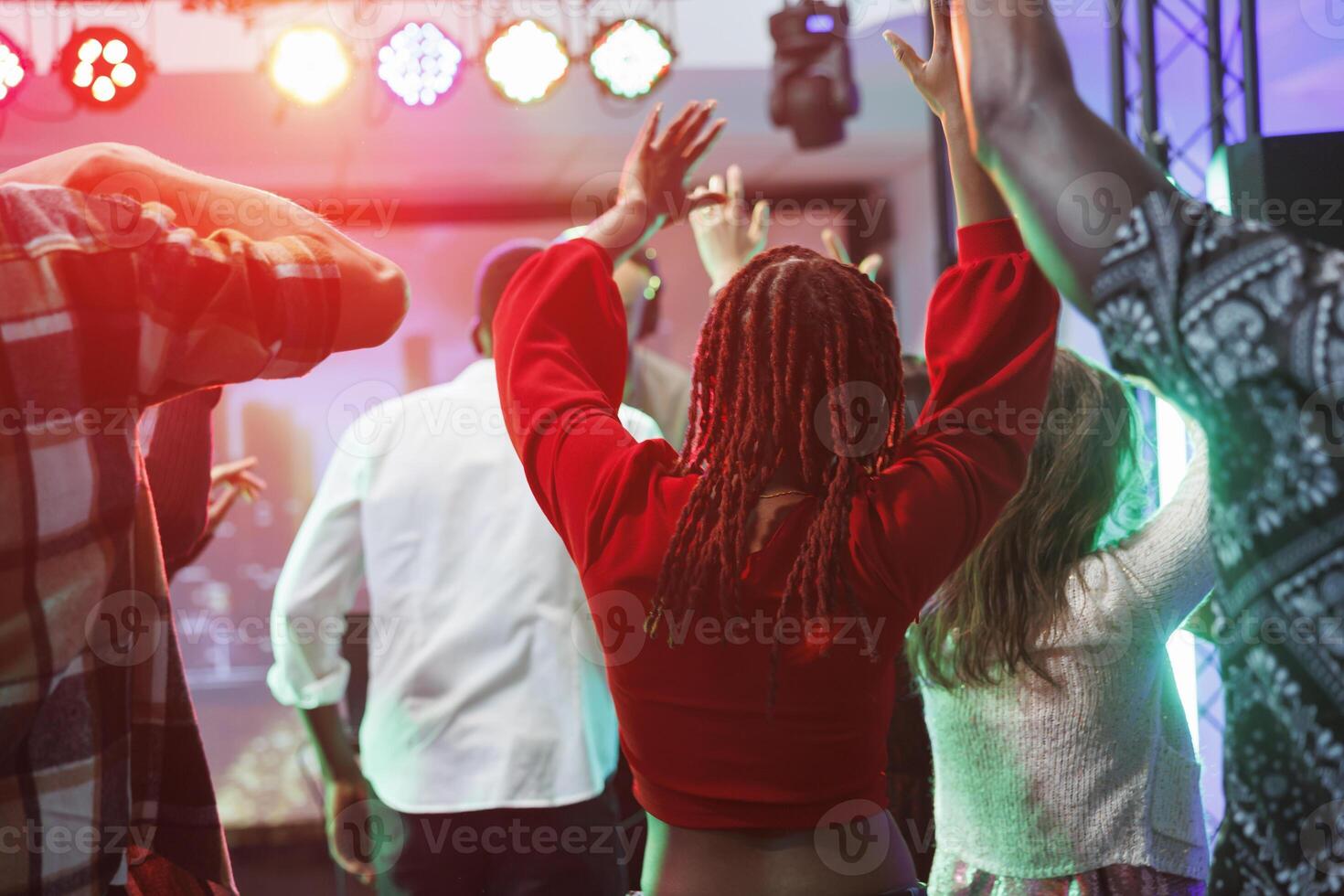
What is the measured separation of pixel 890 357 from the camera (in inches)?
44.8

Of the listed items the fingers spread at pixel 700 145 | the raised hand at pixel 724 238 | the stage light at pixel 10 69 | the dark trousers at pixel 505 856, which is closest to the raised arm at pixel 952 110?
the fingers spread at pixel 700 145

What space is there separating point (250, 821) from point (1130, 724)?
346 cm

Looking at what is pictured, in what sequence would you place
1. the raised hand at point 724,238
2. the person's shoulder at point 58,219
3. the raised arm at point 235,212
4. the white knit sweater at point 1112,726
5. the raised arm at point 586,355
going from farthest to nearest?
the raised hand at point 724,238, the white knit sweater at point 1112,726, the raised arm at point 586,355, the raised arm at point 235,212, the person's shoulder at point 58,219

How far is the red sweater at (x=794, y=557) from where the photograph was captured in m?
1.07

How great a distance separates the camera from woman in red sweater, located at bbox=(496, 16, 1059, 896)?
3.49ft

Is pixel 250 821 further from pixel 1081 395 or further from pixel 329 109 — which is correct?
pixel 1081 395

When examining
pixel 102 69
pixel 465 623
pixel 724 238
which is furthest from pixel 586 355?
pixel 102 69

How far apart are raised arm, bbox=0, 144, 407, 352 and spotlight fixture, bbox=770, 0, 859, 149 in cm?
282

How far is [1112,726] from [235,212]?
108cm

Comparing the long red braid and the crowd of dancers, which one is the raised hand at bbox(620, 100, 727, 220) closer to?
the crowd of dancers

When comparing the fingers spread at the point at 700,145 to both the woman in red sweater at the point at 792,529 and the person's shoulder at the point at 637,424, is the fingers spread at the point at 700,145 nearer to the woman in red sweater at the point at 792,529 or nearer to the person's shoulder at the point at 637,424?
the woman in red sweater at the point at 792,529

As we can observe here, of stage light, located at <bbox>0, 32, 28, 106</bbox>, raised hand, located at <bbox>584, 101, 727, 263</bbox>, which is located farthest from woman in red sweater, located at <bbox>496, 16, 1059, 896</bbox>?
stage light, located at <bbox>0, 32, 28, 106</bbox>

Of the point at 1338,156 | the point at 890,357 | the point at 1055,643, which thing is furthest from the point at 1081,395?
the point at 1338,156

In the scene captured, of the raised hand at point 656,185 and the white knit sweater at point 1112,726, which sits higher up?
the raised hand at point 656,185
